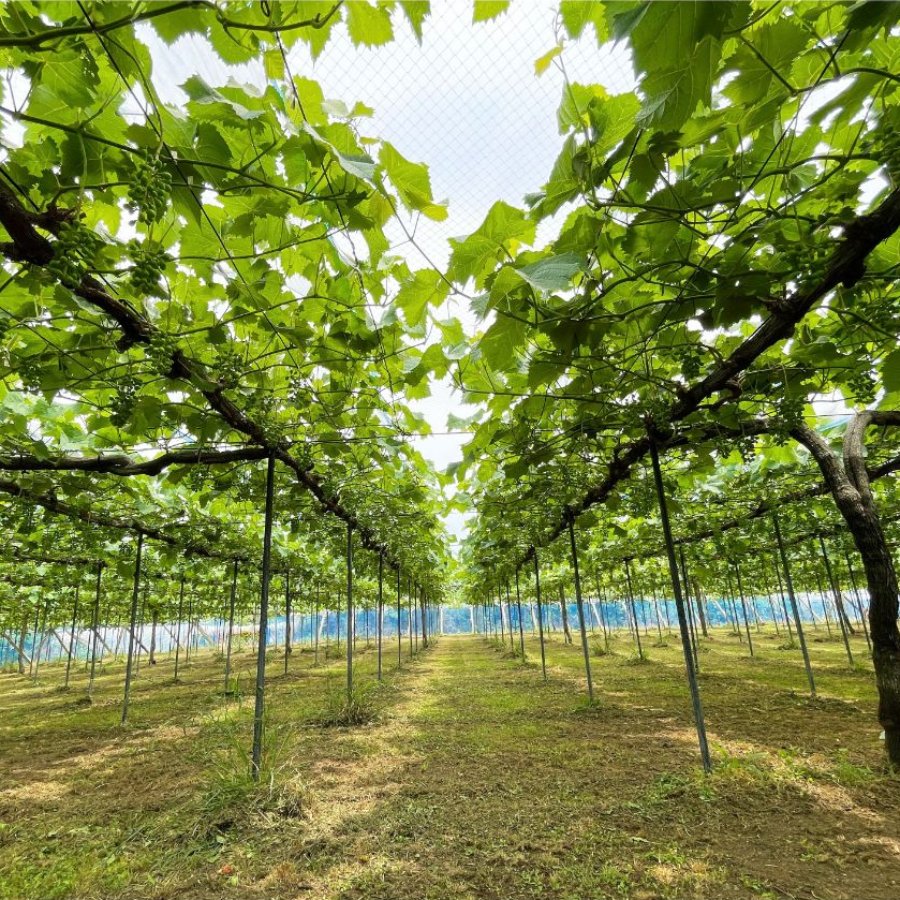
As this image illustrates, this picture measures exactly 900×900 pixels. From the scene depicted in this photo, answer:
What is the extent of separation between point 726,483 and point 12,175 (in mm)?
9027

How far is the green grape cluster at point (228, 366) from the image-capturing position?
3260mm

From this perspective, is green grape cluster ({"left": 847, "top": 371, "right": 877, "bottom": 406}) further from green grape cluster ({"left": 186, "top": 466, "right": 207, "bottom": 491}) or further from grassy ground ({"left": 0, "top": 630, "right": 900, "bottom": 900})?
green grape cluster ({"left": 186, "top": 466, "right": 207, "bottom": 491})

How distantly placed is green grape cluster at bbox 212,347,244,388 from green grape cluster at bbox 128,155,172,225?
5.38ft

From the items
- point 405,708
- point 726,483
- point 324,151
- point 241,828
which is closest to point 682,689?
point 726,483

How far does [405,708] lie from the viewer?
919 cm

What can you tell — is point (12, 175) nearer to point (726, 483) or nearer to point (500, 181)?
point (500, 181)

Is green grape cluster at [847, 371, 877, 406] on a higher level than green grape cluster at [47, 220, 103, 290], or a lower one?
lower

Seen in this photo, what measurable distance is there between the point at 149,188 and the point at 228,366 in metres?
1.79

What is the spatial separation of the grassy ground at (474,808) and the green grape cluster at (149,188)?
3896 millimetres

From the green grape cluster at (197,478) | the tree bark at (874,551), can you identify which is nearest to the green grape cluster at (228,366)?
the green grape cluster at (197,478)

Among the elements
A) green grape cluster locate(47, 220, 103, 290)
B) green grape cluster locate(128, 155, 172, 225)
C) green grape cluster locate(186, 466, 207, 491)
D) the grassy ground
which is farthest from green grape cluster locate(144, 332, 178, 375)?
the grassy ground

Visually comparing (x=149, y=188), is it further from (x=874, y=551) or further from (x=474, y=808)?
(x=874, y=551)

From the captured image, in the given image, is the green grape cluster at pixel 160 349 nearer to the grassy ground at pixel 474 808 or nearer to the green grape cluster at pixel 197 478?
the green grape cluster at pixel 197 478

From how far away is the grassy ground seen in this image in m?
3.28
